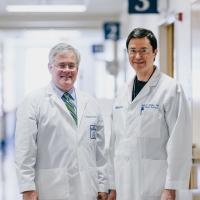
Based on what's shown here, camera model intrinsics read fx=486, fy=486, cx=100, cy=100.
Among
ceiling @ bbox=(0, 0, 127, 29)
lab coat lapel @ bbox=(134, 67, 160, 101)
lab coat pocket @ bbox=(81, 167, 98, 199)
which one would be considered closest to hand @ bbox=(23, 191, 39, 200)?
lab coat pocket @ bbox=(81, 167, 98, 199)

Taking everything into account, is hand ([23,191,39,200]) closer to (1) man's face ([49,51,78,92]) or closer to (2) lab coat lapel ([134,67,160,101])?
(1) man's face ([49,51,78,92])

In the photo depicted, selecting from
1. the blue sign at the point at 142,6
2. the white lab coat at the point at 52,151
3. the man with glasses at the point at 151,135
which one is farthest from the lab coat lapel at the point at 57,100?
the blue sign at the point at 142,6

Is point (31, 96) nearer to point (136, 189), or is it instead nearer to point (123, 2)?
point (136, 189)

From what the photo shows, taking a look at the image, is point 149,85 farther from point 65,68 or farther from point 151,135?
point 65,68

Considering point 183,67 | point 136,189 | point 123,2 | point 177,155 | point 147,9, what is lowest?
point 136,189

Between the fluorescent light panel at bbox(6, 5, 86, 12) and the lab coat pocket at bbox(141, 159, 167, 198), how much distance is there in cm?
672

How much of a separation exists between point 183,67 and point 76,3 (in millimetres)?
4541

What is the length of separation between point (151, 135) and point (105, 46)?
8.56 metres

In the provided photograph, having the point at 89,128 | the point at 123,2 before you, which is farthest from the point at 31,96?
the point at 123,2

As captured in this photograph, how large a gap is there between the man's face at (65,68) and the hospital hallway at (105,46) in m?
0.69

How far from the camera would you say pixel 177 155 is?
2475 millimetres

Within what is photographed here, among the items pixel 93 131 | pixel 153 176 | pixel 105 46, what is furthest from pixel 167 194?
pixel 105 46

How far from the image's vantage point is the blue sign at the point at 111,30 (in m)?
9.26

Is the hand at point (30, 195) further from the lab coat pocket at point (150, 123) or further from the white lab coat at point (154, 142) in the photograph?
the lab coat pocket at point (150, 123)
